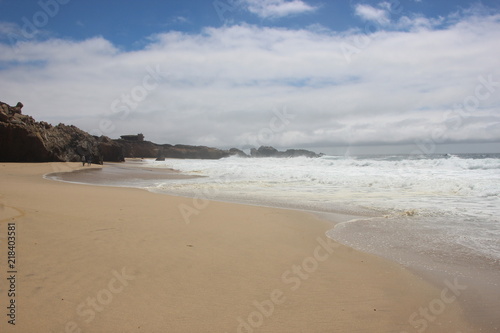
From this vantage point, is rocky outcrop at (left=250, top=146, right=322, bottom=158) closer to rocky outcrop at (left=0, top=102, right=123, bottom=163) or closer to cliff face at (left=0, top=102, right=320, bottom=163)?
cliff face at (left=0, top=102, right=320, bottom=163)

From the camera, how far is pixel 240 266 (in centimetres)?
405

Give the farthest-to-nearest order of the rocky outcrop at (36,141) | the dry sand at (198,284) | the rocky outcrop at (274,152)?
the rocky outcrop at (274,152) → the rocky outcrop at (36,141) → the dry sand at (198,284)

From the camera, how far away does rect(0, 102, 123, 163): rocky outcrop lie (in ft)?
79.3

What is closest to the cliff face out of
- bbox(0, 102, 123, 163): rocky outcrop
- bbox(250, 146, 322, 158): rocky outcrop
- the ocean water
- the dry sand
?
bbox(0, 102, 123, 163): rocky outcrop

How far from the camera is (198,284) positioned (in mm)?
3432

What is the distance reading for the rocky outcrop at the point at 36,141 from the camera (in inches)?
951

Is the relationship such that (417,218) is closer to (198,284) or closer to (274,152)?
(198,284)

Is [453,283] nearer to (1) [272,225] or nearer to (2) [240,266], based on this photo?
(2) [240,266]

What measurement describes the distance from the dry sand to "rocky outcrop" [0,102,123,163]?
2281 centimetres

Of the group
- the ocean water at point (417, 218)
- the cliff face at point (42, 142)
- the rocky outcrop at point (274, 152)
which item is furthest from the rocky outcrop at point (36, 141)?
the rocky outcrop at point (274, 152)

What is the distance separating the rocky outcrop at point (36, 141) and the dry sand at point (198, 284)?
22.8 m

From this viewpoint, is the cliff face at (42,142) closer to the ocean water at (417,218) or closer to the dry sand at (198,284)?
the ocean water at (417,218)

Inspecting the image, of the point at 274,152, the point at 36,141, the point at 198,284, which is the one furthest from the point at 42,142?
the point at 274,152

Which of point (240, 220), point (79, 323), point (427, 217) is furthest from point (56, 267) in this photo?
point (427, 217)
